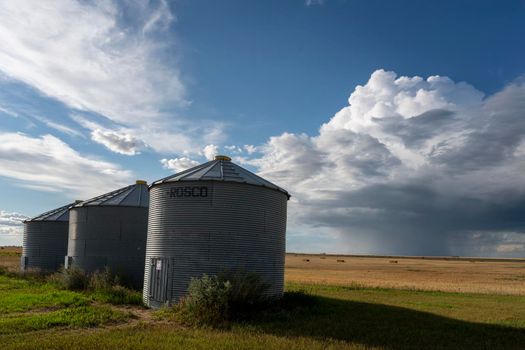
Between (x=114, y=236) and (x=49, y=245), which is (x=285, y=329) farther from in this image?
(x=49, y=245)

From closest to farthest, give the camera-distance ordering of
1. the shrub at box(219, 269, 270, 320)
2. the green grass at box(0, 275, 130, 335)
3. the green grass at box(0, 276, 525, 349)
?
the green grass at box(0, 276, 525, 349) < the green grass at box(0, 275, 130, 335) < the shrub at box(219, 269, 270, 320)

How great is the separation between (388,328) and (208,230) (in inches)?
314

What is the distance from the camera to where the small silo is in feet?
126

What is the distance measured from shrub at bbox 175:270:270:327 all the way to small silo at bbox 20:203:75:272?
22793 millimetres

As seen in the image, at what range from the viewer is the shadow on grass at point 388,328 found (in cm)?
1563

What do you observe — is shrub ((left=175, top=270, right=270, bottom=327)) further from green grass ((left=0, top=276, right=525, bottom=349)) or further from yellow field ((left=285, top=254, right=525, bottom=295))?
yellow field ((left=285, top=254, right=525, bottom=295))

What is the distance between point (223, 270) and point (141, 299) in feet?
18.3

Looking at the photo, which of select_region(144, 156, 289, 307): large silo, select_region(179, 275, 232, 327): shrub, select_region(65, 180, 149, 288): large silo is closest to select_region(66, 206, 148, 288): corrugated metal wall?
select_region(65, 180, 149, 288): large silo

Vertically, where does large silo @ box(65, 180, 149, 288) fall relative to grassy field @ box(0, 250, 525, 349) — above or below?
above

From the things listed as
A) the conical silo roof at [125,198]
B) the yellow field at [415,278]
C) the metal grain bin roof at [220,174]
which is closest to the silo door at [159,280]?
the metal grain bin roof at [220,174]

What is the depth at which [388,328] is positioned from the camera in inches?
705

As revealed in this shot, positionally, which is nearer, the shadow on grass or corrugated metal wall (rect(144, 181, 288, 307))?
the shadow on grass

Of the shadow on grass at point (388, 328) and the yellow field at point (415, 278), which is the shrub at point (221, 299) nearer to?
the shadow on grass at point (388, 328)

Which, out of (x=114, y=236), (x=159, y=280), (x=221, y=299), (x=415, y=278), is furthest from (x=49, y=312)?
(x=415, y=278)
